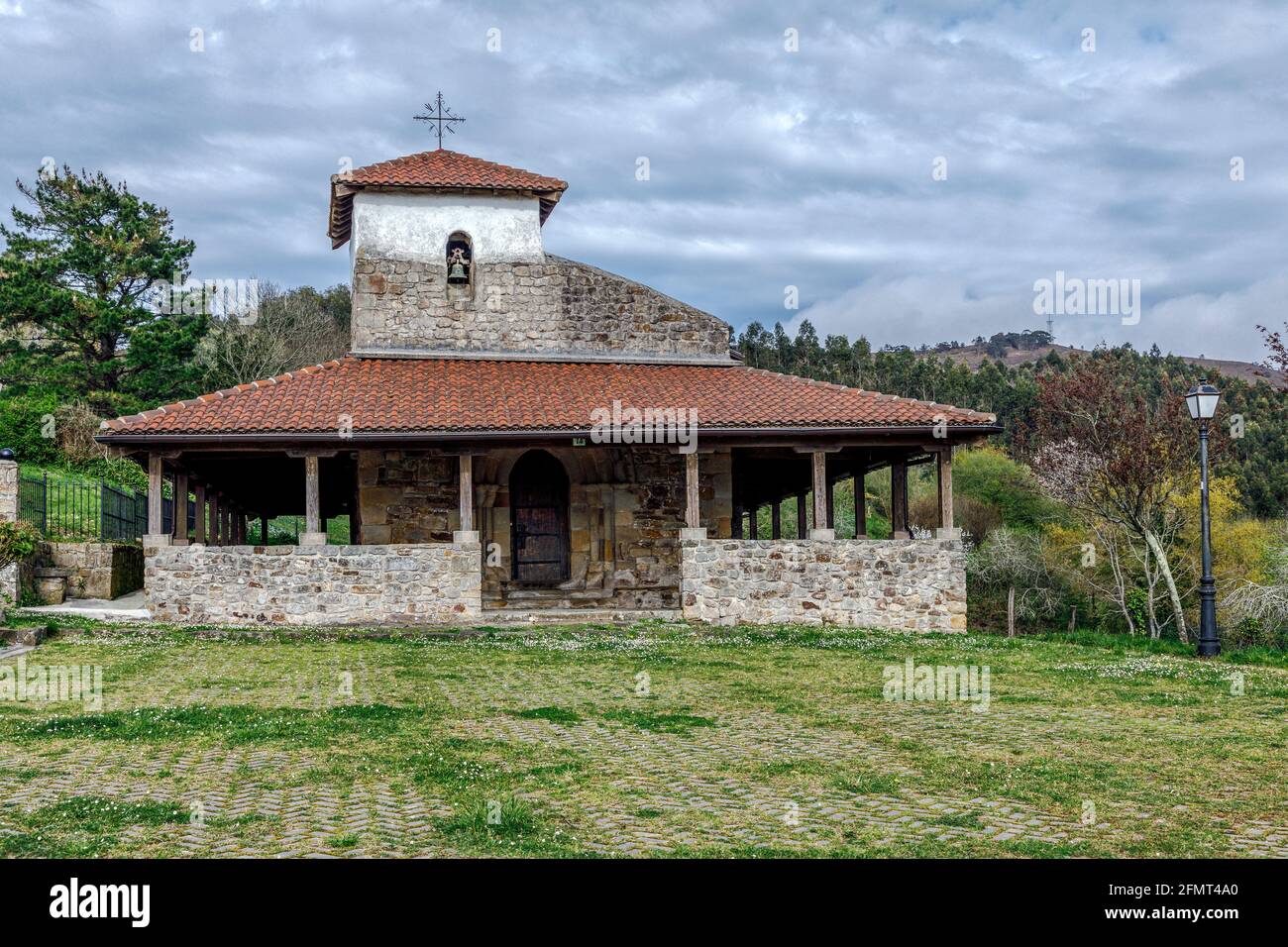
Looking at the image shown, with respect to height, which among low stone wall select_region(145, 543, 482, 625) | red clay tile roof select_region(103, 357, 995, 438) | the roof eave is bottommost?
low stone wall select_region(145, 543, 482, 625)

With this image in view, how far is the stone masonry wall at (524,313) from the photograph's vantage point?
71.8 feet

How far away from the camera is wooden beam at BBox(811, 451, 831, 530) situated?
18.9 metres

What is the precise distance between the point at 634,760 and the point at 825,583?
36.6 feet

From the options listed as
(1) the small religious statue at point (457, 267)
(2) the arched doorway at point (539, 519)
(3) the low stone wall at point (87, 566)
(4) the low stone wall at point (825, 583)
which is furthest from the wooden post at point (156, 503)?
(4) the low stone wall at point (825, 583)

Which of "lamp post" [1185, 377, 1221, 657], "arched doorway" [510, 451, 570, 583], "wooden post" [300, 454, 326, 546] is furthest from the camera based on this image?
"arched doorway" [510, 451, 570, 583]

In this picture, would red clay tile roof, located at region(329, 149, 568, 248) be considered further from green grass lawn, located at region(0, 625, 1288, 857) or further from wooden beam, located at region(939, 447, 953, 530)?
green grass lawn, located at region(0, 625, 1288, 857)

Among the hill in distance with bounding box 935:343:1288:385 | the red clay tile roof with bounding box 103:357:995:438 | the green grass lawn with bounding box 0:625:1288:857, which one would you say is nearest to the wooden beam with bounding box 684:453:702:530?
the red clay tile roof with bounding box 103:357:995:438

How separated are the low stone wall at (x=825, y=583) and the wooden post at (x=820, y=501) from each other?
0.26m

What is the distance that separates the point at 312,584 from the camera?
17.6m

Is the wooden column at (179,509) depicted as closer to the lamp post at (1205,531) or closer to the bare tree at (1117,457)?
the lamp post at (1205,531)

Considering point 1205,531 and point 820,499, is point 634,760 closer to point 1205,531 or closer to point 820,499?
point 1205,531

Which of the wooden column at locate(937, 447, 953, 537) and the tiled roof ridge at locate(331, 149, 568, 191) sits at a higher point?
the tiled roof ridge at locate(331, 149, 568, 191)

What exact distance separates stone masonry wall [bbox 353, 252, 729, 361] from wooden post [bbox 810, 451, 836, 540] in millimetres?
4495

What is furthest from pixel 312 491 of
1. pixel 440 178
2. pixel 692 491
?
pixel 440 178
